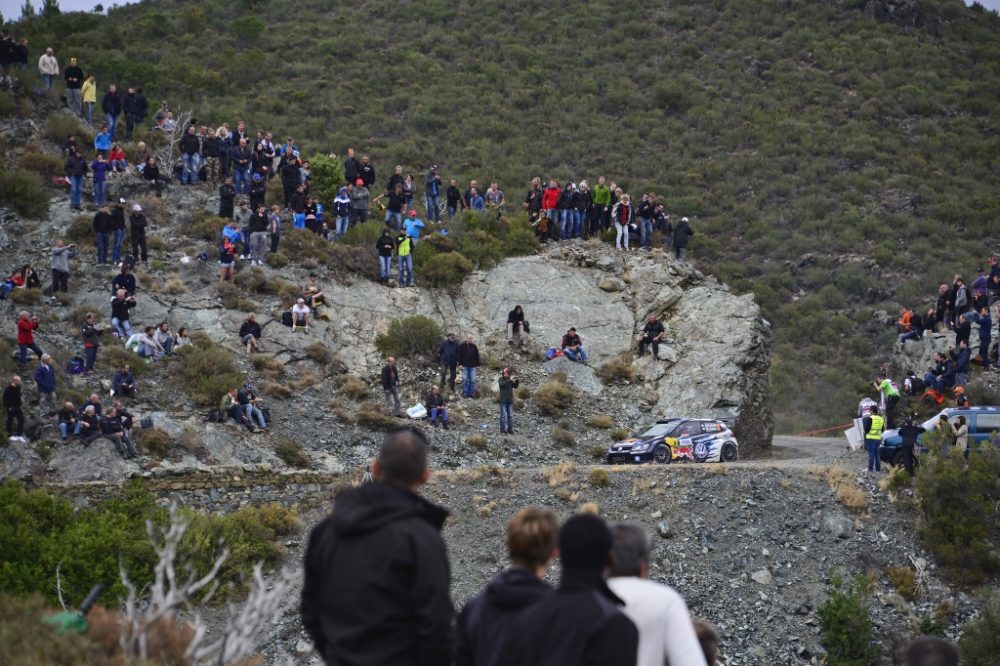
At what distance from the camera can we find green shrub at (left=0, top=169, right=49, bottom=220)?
36.5 meters

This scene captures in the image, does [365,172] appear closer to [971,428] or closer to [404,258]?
[404,258]

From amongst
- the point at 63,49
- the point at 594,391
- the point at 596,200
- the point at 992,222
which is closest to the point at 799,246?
the point at 992,222

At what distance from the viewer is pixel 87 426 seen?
26.0 m

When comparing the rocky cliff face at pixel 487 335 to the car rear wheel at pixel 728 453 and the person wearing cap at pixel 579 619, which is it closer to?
the car rear wheel at pixel 728 453

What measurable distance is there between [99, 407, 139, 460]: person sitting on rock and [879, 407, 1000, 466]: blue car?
17.7m

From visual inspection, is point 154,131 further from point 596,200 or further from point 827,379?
point 827,379

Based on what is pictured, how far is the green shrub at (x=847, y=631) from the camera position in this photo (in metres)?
21.7

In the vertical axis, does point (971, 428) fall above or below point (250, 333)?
below

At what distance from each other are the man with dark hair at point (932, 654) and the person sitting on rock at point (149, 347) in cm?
2774

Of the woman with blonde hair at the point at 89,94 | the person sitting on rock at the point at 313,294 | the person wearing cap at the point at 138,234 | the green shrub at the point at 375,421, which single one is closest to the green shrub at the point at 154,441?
the green shrub at the point at 375,421

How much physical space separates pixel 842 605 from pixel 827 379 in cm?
2457

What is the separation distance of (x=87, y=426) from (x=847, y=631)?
16.5 meters

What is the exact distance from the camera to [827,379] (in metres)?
45.8

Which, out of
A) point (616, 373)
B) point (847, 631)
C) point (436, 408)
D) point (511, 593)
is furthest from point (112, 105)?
point (511, 593)
